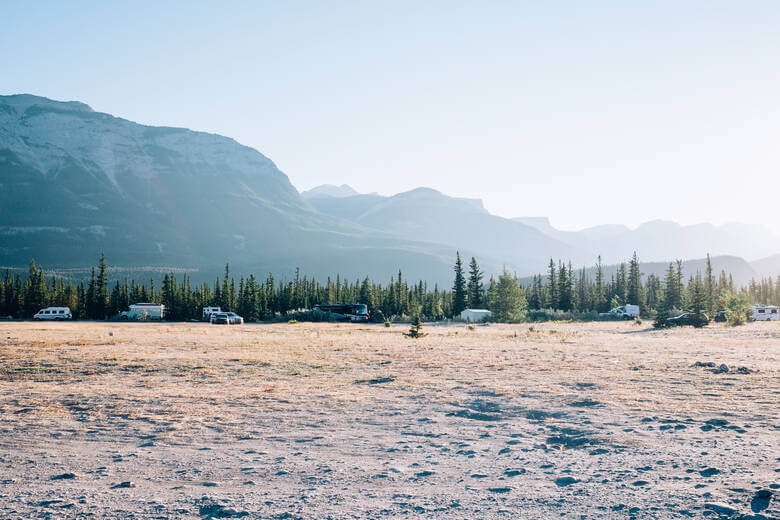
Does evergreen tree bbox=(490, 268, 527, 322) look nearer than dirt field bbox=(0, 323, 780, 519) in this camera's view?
No

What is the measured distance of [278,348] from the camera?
30328 millimetres

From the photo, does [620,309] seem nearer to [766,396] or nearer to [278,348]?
[278,348]

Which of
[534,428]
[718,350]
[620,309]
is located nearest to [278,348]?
[534,428]

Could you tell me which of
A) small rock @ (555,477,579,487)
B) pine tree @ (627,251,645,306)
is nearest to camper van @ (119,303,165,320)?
small rock @ (555,477,579,487)

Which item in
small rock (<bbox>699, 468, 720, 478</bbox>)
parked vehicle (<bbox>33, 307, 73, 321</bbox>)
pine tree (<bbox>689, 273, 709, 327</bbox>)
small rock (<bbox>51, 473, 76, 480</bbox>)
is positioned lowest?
parked vehicle (<bbox>33, 307, 73, 321</bbox>)

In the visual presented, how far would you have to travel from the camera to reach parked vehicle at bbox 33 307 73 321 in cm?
8425

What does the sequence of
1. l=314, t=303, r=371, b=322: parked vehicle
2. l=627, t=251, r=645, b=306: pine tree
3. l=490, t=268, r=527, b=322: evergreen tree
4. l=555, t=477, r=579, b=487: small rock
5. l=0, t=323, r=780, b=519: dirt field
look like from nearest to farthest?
l=0, t=323, r=780, b=519: dirt field → l=555, t=477, r=579, b=487: small rock → l=490, t=268, r=527, b=322: evergreen tree → l=314, t=303, r=371, b=322: parked vehicle → l=627, t=251, r=645, b=306: pine tree

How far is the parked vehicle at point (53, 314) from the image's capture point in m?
84.2

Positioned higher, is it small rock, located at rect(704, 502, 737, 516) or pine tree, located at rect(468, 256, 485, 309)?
pine tree, located at rect(468, 256, 485, 309)

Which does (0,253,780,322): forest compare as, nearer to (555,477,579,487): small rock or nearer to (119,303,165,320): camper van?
(119,303,165,320): camper van

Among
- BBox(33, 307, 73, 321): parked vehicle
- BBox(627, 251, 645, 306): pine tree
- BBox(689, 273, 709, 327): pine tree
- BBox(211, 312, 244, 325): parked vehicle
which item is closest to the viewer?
BBox(689, 273, 709, 327): pine tree

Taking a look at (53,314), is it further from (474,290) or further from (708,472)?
(708,472)

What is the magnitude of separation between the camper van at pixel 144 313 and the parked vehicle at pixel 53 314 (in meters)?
8.63

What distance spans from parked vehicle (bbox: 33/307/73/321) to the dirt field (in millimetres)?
76232
